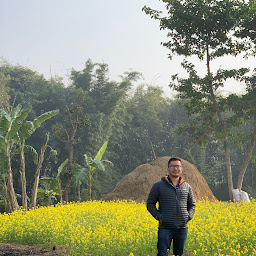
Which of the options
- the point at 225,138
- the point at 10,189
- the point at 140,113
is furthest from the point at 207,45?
the point at 140,113

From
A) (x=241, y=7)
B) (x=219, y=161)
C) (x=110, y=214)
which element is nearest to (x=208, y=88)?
(x=241, y=7)

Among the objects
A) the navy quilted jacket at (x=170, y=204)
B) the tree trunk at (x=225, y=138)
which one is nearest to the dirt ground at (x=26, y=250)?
the navy quilted jacket at (x=170, y=204)

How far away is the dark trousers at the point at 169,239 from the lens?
17.6 feet

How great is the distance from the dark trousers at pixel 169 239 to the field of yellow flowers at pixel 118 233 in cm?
23

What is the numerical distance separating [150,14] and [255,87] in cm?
502

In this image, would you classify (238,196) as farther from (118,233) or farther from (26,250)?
(26,250)

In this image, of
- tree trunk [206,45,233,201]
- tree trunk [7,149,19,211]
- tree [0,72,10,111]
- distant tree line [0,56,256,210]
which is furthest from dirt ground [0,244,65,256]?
tree [0,72,10,111]

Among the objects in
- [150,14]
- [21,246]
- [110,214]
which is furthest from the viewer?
[150,14]

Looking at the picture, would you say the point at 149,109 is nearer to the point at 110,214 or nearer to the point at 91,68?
the point at 91,68

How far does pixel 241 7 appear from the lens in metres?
16.6

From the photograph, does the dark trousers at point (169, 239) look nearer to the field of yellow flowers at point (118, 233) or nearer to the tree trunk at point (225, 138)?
the field of yellow flowers at point (118, 233)

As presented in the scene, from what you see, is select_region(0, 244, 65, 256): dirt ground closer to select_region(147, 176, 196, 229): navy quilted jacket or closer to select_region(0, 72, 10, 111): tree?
select_region(147, 176, 196, 229): navy quilted jacket

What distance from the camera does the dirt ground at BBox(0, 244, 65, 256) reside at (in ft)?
26.1

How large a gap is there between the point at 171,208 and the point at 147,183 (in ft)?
36.8
